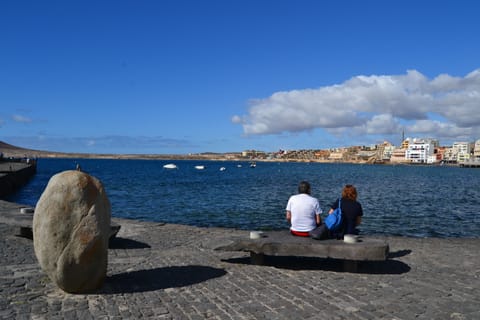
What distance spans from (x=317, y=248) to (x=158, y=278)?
312 cm

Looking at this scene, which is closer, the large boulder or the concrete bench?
the large boulder

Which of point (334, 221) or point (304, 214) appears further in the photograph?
point (334, 221)

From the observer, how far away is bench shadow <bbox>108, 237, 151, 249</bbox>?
1104 cm

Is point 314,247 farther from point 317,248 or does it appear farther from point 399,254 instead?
point 399,254

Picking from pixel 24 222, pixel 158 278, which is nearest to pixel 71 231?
pixel 158 278

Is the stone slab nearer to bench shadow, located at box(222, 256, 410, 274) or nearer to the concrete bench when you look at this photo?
the concrete bench

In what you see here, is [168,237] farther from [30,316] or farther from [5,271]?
[30,316]

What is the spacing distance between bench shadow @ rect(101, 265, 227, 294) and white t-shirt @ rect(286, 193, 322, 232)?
1910mm

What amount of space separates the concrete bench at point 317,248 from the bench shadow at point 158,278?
2.12 ft

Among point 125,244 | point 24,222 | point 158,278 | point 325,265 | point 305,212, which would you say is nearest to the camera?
point 158,278

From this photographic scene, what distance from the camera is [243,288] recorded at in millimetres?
7234

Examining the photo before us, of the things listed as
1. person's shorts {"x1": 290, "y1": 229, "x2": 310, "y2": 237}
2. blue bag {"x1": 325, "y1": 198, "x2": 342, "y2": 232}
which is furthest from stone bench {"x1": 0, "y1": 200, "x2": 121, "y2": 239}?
blue bag {"x1": 325, "y1": 198, "x2": 342, "y2": 232}

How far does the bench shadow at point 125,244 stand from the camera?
1104 centimetres

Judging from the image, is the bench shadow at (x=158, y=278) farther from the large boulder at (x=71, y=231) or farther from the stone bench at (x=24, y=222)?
the stone bench at (x=24, y=222)
